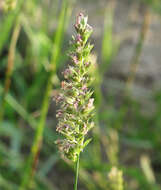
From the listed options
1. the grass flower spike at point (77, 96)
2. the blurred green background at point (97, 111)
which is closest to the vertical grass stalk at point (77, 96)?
the grass flower spike at point (77, 96)

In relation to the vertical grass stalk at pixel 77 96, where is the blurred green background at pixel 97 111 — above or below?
below

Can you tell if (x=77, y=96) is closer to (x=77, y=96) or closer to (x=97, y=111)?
(x=77, y=96)

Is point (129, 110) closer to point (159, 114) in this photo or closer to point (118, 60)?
point (159, 114)

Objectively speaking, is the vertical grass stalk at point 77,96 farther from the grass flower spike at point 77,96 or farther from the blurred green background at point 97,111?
the blurred green background at point 97,111

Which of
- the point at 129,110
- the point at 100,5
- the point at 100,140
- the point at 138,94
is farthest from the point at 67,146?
the point at 100,5

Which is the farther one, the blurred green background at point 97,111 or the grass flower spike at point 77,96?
the blurred green background at point 97,111
